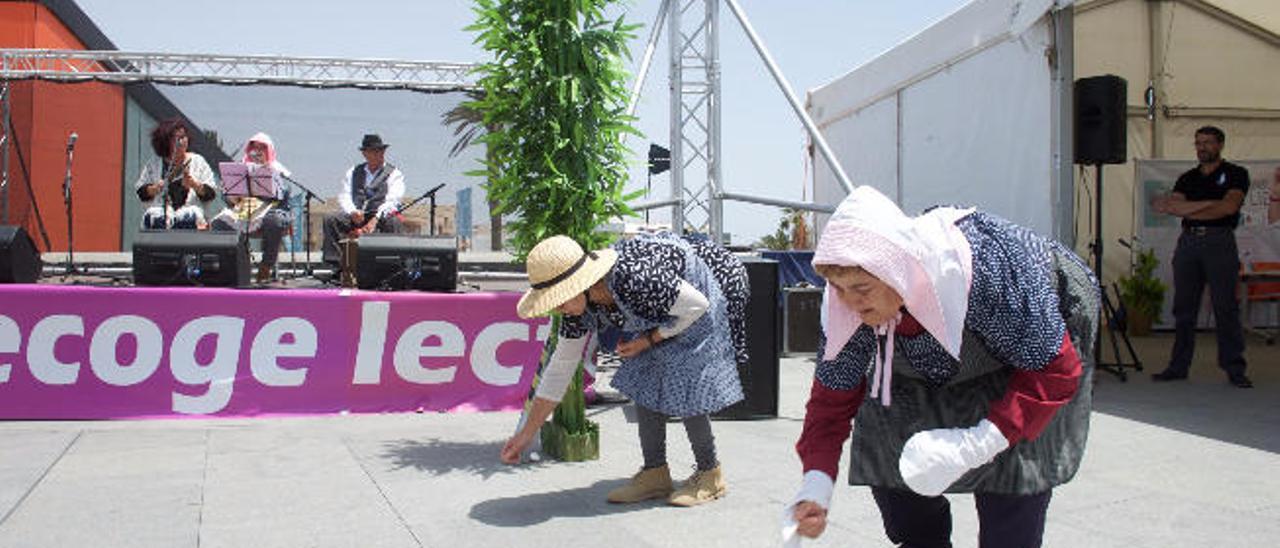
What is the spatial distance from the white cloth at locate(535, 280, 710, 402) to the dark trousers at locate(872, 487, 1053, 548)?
1.87 m

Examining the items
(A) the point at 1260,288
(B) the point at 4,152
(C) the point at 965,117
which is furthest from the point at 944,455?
(B) the point at 4,152

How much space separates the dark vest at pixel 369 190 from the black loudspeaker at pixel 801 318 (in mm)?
3893

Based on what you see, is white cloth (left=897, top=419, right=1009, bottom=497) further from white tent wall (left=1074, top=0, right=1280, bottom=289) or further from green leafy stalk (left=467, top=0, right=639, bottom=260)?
white tent wall (left=1074, top=0, right=1280, bottom=289)

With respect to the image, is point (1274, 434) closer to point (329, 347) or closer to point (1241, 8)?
point (329, 347)

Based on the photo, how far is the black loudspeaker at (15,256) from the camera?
678 cm

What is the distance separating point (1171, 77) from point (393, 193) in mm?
8846

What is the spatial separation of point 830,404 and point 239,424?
197 inches

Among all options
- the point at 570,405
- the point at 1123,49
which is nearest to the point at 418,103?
the point at 1123,49

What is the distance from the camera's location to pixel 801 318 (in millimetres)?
10141

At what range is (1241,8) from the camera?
11.9 m

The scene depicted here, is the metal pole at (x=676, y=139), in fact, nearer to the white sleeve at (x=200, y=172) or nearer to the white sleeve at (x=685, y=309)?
the white sleeve at (x=200, y=172)

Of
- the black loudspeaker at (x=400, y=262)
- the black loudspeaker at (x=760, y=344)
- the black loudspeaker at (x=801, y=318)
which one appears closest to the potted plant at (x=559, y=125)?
the black loudspeaker at (x=760, y=344)

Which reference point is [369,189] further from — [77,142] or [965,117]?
[77,142]

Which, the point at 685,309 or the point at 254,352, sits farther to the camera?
the point at 254,352
